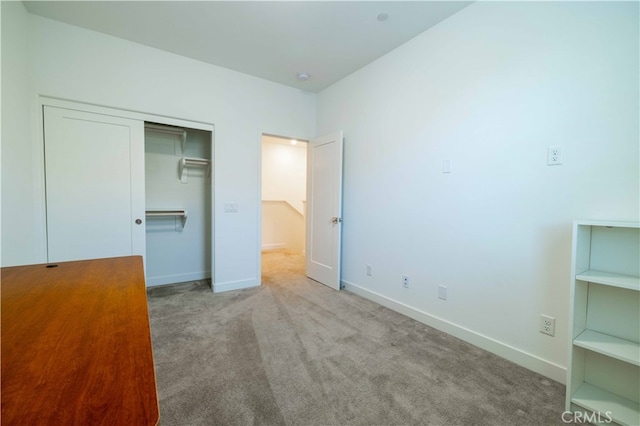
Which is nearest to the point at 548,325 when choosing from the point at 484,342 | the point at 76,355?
the point at 484,342

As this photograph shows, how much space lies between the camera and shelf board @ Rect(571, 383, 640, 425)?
54.7 inches

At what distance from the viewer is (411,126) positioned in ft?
8.71

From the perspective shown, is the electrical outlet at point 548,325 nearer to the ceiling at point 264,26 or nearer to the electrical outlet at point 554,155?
the electrical outlet at point 554,155

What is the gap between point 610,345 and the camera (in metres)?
1.45

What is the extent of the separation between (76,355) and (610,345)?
2.33 m

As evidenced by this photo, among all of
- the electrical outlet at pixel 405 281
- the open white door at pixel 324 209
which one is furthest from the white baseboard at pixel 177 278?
the electrical outlet at pixel 405 281

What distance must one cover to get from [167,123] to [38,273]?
218cm

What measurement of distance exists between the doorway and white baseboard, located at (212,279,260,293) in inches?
84.6

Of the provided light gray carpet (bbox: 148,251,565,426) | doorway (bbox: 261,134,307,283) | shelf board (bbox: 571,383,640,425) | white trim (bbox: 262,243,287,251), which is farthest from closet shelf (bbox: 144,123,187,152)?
shelf board (bbox: 571,383,640,425)

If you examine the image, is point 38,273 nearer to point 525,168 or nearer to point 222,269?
point 222,269

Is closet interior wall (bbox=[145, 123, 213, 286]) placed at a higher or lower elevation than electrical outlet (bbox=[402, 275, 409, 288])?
higher

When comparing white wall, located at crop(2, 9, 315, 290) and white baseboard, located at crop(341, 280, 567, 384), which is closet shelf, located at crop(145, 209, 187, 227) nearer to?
white wall, located at crop(2, 9, 315, 290)

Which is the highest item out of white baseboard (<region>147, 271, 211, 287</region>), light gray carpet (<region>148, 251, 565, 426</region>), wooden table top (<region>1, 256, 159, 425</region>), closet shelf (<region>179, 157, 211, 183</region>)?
closet shelf (<region>179, 157, 211, 183</region>)

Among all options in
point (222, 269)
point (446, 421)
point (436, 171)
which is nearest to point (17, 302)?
point (446, 421)
